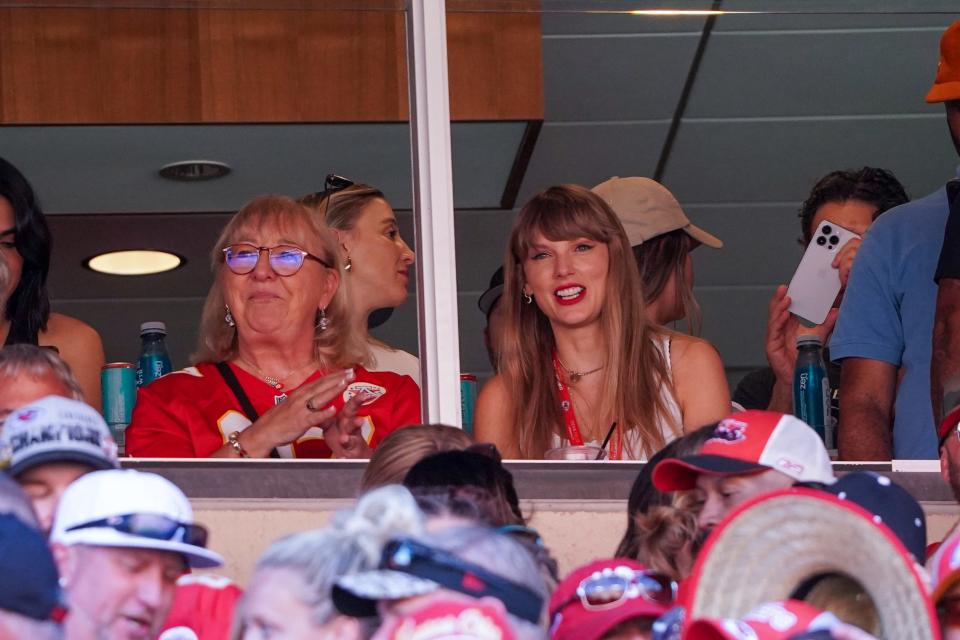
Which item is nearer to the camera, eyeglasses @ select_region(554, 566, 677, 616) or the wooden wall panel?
eyeglasses @ select_region(554, 566, 677, 616)

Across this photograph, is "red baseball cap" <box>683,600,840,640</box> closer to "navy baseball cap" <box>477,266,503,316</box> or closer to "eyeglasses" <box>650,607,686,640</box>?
"eyeglasses" <box>650,607,686,640</box>

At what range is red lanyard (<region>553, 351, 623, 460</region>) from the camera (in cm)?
376

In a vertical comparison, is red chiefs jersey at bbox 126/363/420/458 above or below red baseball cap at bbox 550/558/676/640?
above

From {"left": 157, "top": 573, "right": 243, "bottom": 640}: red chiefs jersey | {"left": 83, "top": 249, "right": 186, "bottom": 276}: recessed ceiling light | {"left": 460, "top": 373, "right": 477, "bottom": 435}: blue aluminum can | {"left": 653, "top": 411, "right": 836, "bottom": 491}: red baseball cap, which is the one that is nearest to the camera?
{"left": 157, "top": 573, "right": 243, "bottom": 640}: red chiefs jersey

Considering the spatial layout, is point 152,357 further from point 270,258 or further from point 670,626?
point 670,626

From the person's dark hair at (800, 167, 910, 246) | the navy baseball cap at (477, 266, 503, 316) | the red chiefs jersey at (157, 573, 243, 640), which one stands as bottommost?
the red chiefs jersey at (157, 573, 243, 640)

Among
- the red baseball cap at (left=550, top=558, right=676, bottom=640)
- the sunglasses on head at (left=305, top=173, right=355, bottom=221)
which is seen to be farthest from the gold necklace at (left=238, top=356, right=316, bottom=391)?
the red baseball cap at (left=550, top=558, right=676, bottom=640)

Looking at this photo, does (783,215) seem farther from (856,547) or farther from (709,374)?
(856,547)

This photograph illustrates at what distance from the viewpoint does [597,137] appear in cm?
625

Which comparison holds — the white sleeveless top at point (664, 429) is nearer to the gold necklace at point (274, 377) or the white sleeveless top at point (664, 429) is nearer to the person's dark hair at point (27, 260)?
the gold necklace at point (274, 377)

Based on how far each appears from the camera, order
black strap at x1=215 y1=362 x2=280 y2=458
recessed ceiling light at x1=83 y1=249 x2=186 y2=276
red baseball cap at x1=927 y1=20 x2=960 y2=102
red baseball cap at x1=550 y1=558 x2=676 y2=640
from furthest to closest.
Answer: recessed ceiling light at x1=83 y1=249 x2=186 y2=276 → black strap at x1=215 y1=362 x2=280 y2=458 → red baseball cap at x1=927 y1=20 x2=960 y2=102 → red baseball cap at x1=550 y1=558 x2=676 y2=640

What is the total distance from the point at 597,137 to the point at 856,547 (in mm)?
4217

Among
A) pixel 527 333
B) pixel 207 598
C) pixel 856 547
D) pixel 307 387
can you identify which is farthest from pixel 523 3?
pixel 856 547

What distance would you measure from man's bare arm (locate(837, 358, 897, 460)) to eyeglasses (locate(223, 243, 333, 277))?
122cm
